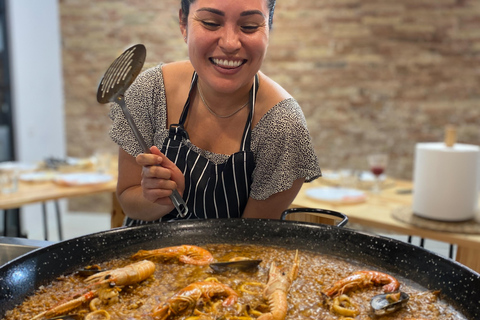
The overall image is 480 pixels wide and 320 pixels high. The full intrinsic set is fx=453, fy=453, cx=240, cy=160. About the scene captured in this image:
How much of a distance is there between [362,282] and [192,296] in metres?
0.44

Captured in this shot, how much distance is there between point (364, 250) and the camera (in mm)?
1308

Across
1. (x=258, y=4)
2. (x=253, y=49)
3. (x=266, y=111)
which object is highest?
(x=258, y=4)

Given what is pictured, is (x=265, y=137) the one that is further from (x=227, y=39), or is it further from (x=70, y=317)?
(x=70, y=317)

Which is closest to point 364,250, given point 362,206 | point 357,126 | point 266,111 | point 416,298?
point 416,298

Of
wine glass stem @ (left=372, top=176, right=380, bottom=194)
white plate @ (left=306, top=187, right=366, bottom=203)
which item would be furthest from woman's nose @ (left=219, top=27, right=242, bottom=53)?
wine glass stem @ (left=372, top=176, right=380, bottom=194)

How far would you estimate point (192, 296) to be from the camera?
3.53ft

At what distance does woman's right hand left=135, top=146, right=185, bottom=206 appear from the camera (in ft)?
4.45

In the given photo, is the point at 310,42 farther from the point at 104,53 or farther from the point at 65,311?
the point at 65,311

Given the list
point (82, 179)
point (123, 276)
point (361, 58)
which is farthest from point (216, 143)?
point (361, 58)

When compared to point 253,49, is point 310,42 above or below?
above

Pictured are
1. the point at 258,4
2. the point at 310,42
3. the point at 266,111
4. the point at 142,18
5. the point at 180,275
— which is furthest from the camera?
the point at 142,18

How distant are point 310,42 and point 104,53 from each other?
2.70 metres

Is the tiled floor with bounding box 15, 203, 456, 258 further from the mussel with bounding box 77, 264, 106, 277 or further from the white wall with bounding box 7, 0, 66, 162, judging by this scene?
the mussel with bounding box 77, 264, 106, 277

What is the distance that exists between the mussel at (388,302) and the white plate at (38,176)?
310cm
